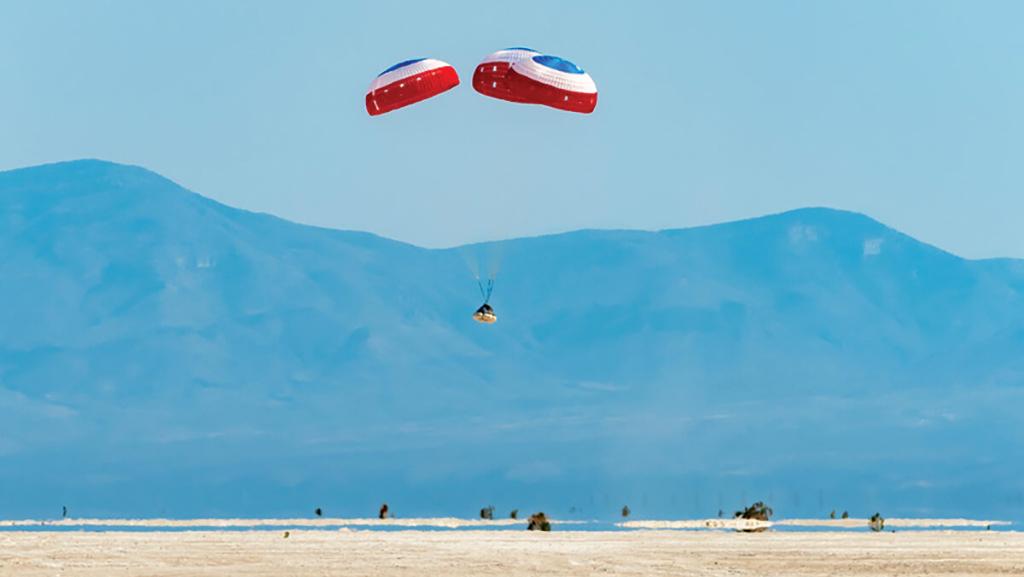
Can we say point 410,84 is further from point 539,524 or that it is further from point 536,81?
point 539,524

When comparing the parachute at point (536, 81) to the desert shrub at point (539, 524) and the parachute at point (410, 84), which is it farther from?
the desert shrub at point (539, 524)

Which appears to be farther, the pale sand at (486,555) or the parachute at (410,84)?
the parachute at (410,84)

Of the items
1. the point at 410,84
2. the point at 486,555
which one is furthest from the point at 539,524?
the point at 486,555

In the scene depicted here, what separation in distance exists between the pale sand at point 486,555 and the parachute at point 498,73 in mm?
11864

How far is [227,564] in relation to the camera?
3812 centimetres

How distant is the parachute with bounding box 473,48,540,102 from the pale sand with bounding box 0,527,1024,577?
11.9 metres

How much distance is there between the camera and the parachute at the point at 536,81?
48.8 meters

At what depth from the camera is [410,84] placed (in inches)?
1976

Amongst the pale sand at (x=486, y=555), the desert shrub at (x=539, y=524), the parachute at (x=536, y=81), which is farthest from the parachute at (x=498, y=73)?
the desert shrub at (x=539, y=524)

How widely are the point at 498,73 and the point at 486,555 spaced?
14554 mm

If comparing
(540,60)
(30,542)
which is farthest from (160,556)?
(540,60)

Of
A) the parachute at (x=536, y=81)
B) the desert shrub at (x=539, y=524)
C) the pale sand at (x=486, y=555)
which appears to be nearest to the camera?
the pale sand at (x=486, y=555)

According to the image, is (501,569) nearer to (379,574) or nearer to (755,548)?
(379,574)

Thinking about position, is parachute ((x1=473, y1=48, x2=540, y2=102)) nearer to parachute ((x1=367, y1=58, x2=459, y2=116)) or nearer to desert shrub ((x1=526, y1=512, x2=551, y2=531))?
parachute ((x1=367, y1=58, x2=459, y2=116))
